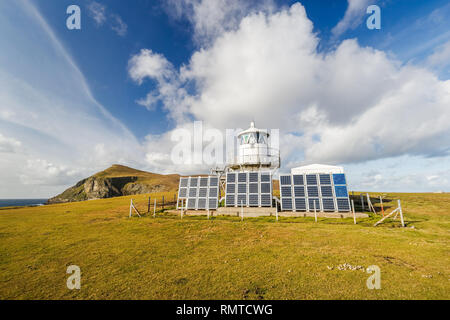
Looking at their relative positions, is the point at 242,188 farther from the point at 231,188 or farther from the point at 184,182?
the point at 184,182

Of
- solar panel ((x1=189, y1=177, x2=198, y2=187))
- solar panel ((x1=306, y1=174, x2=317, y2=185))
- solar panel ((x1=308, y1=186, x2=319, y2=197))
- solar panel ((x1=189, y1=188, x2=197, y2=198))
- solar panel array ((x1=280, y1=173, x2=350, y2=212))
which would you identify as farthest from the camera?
solar panel ((x1=189, y1=177, x2=198, y2=187))

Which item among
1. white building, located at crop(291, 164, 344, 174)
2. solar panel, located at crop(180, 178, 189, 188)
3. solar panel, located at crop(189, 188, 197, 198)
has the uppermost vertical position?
white building, located at crop(291, 164, 344, 174)

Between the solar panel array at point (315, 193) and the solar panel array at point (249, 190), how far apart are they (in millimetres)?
1596

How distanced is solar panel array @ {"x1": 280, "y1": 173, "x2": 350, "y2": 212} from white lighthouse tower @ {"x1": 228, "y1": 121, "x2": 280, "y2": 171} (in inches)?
172

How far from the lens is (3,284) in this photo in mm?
6141

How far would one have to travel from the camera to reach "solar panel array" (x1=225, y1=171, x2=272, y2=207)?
19.9 metres

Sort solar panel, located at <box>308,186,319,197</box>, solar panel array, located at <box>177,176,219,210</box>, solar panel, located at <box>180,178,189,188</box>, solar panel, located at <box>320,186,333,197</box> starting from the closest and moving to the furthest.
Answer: solar panel, located at <box>320,186,333,197</box> → solar panel, located at <box>308,186,319,197</box> → solar panel array, located at <box>177,176,219,210</box> → solar panel, located at <box>180,178,189,188</box>

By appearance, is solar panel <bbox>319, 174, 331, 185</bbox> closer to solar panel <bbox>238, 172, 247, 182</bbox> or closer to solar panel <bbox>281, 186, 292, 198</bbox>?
solar panel <bbox>281, 186, 292, 198</bbox>

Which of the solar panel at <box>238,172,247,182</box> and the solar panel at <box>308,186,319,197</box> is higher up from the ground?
the solar panel at <box>238,172,247,182</box>

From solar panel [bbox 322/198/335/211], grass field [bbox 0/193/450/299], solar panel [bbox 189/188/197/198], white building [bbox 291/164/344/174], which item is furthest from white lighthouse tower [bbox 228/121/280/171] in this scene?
grass field [bbox 0/193/450/299]

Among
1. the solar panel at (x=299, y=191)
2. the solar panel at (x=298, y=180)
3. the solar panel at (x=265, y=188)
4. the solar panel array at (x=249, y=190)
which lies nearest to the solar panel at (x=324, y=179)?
the solar panel at (x=298, y=180)

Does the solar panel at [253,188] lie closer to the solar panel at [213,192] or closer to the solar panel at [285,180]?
the solar panel at [285,180]

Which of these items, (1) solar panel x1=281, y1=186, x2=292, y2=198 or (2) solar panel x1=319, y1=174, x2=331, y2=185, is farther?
(1) solar panel x1=281, y1=186, x2=292, y2=198

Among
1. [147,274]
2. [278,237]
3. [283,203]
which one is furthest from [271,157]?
[147,274]
